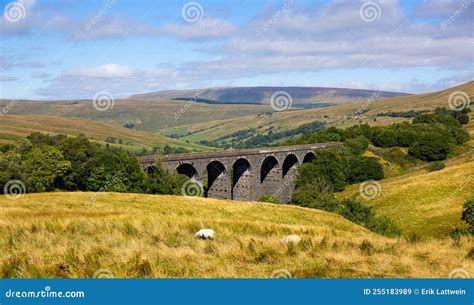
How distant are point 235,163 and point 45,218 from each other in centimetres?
7859

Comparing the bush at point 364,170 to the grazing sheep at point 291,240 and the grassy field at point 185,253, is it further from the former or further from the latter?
the grazing sheep at point 291,240

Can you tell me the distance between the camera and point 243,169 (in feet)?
321

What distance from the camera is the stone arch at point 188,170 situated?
84269 millimetres

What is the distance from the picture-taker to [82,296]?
395 inches

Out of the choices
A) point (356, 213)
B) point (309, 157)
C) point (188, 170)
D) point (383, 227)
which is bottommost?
point (383, 227)

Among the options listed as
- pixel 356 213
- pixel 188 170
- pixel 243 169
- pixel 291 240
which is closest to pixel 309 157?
pixel 243 169

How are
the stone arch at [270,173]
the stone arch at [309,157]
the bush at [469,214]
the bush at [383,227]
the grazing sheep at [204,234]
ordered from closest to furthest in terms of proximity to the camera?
the grazing sheep at [204,234], the bush at [469,214], the bush at [383,227], the stone arch at [270,173], the stone arch at [309,157]

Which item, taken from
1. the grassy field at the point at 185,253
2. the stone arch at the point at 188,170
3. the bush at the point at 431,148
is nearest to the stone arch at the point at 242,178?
the stone arch at the point at 188,170

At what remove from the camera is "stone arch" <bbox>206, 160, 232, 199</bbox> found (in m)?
90.4

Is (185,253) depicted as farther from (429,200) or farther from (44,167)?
(429,200)

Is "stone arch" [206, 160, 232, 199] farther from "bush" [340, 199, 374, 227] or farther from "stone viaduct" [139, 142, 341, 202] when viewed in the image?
"bush" [340, 199, 374, 227]

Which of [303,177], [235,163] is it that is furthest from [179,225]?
[303,177]

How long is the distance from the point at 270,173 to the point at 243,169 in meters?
10.2

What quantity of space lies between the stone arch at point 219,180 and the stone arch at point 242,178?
5061 mm
